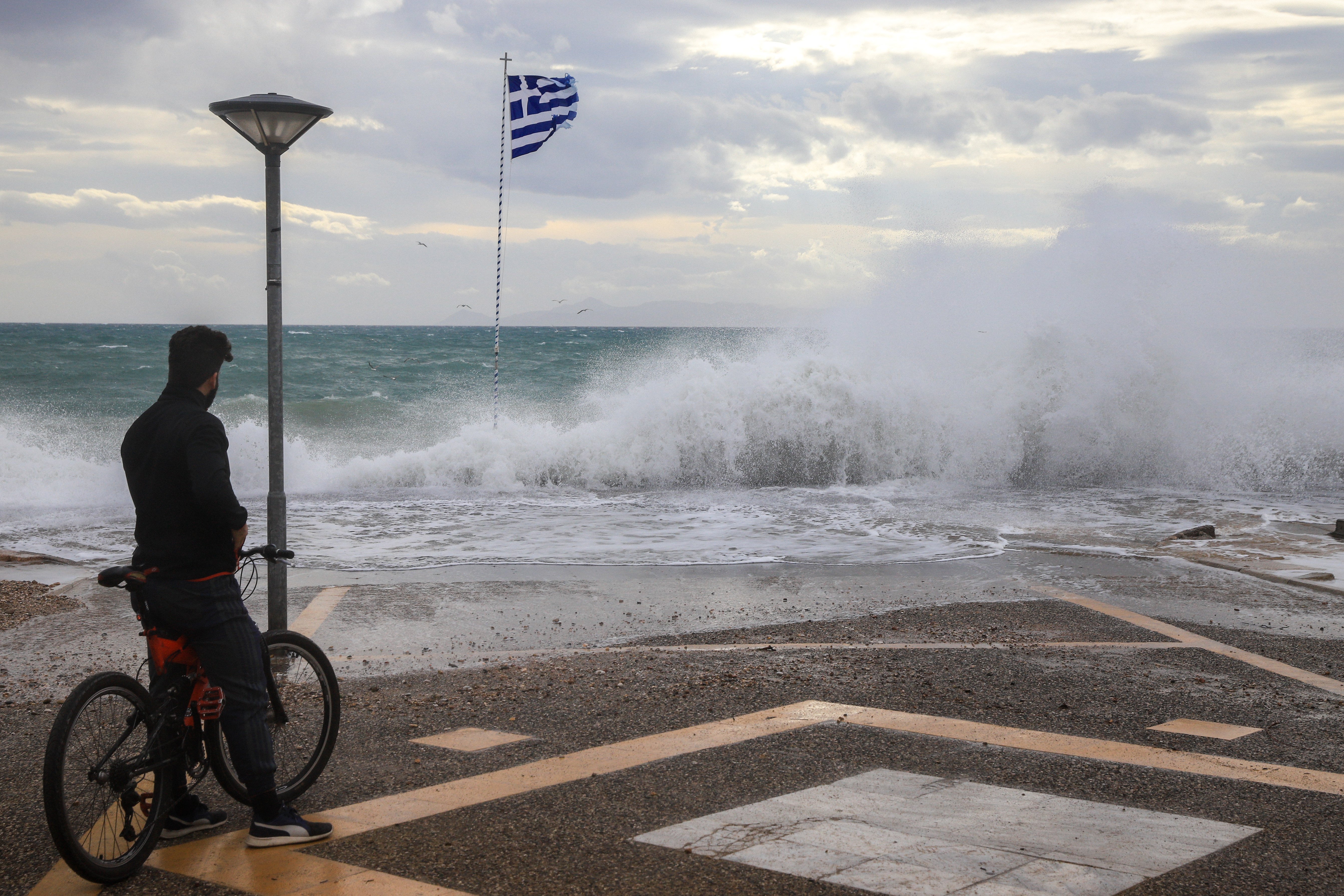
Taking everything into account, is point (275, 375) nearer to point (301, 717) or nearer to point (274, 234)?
point (274, 234)

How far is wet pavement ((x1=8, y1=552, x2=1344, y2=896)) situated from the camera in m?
3.53

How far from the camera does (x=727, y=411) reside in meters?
21.0

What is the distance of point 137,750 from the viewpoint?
355 centimetres

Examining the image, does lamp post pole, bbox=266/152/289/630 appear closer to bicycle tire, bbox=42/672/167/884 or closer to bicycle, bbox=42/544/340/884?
bicycle, bbox=42/544/340/884

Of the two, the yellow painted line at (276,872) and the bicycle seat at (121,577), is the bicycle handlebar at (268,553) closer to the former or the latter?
the bicycle seat at (121,577)

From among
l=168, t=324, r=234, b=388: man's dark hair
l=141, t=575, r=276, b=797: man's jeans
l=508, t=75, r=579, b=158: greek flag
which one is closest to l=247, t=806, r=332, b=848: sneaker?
l=141, t=575, r=276, b=797: man's jeans

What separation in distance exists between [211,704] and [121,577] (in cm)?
55

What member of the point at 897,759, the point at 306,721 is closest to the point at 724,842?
the point at 897,759

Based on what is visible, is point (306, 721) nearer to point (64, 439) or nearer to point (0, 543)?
point (0, 543)

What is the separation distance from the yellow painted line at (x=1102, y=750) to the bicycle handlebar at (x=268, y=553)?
2.77 meters

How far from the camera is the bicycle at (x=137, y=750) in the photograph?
3.32m

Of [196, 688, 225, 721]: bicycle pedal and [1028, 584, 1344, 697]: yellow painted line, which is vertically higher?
[196, 688, 225, 721]: bicycle pedal

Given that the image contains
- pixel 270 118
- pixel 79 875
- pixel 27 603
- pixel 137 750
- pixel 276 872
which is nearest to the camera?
pixel 79 875

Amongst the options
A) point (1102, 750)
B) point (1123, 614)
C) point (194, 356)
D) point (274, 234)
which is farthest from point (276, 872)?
point (1123, 614)
